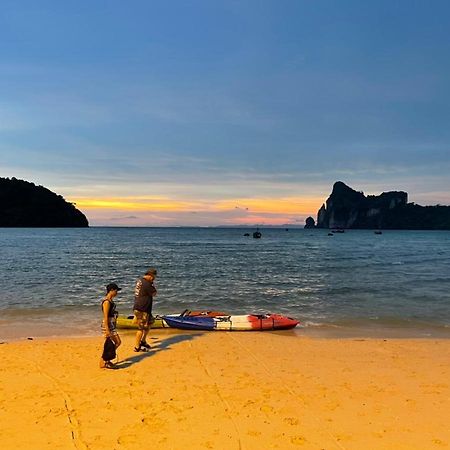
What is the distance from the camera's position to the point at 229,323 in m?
15.6

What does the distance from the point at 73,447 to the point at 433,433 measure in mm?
5628

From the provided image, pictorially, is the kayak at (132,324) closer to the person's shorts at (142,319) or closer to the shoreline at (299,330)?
the shoreline at (299,330)

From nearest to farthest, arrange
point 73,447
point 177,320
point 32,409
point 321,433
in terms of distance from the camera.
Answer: point 73,447 < point 321,433 < point 32,409 < point 177,320

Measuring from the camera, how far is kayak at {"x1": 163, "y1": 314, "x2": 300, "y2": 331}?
15.5m

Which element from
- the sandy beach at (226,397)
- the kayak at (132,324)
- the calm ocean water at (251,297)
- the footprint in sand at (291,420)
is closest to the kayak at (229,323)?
the kayak at (132,324)

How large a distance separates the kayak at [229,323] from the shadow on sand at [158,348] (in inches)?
24.6

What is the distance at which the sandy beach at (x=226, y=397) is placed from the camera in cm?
650

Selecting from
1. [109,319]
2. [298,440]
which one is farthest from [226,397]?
[109,319]

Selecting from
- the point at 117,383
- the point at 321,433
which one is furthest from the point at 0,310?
the point at 321,433

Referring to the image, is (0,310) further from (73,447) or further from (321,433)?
(321,433)

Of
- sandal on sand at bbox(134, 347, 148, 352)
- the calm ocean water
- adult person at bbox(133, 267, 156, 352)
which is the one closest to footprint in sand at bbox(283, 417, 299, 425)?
adult person at bbox(133, 267, 156, 352)

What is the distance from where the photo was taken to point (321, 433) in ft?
21.9

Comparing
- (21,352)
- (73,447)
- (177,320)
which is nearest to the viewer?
(73,447)

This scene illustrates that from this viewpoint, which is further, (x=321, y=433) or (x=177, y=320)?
(x=177, y=320)
